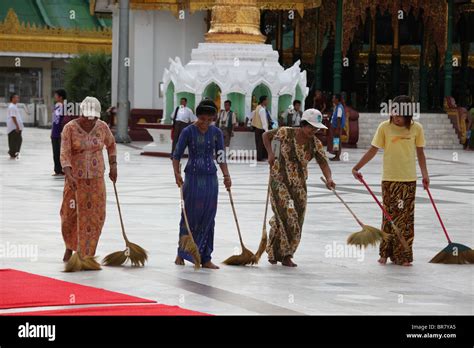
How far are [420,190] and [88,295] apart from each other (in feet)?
35.1

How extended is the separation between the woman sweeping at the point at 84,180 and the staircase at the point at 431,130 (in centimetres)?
2258

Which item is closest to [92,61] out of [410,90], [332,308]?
[410,90]

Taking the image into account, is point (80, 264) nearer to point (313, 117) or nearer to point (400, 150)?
point (313, 117)

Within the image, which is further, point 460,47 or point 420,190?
point 460,47

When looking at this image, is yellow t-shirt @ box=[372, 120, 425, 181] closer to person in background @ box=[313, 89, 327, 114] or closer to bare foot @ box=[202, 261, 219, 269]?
bare foot @ box=[202, 261, 219, 269]

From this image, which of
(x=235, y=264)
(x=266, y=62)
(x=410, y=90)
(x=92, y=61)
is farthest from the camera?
(x=92, y=61)

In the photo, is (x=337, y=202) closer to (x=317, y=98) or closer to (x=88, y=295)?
(x=88, y=295)

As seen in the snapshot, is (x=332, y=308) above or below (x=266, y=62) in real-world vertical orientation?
below

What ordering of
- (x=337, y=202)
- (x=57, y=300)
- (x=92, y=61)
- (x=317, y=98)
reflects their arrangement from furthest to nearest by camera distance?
(x=92, y=61)
(x=317, y=98)
(x=337, y=202)
(x=57, y=300)

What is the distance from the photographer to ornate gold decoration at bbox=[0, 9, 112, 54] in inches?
1913

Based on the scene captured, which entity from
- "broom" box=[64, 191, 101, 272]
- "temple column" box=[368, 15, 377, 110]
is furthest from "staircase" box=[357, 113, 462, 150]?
"broom" box=[64, 191, 101, 272]

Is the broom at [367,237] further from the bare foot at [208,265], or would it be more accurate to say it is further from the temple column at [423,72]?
the temple column at [423,72]

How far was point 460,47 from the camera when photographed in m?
40.7

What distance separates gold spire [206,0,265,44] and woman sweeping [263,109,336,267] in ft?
53.6
